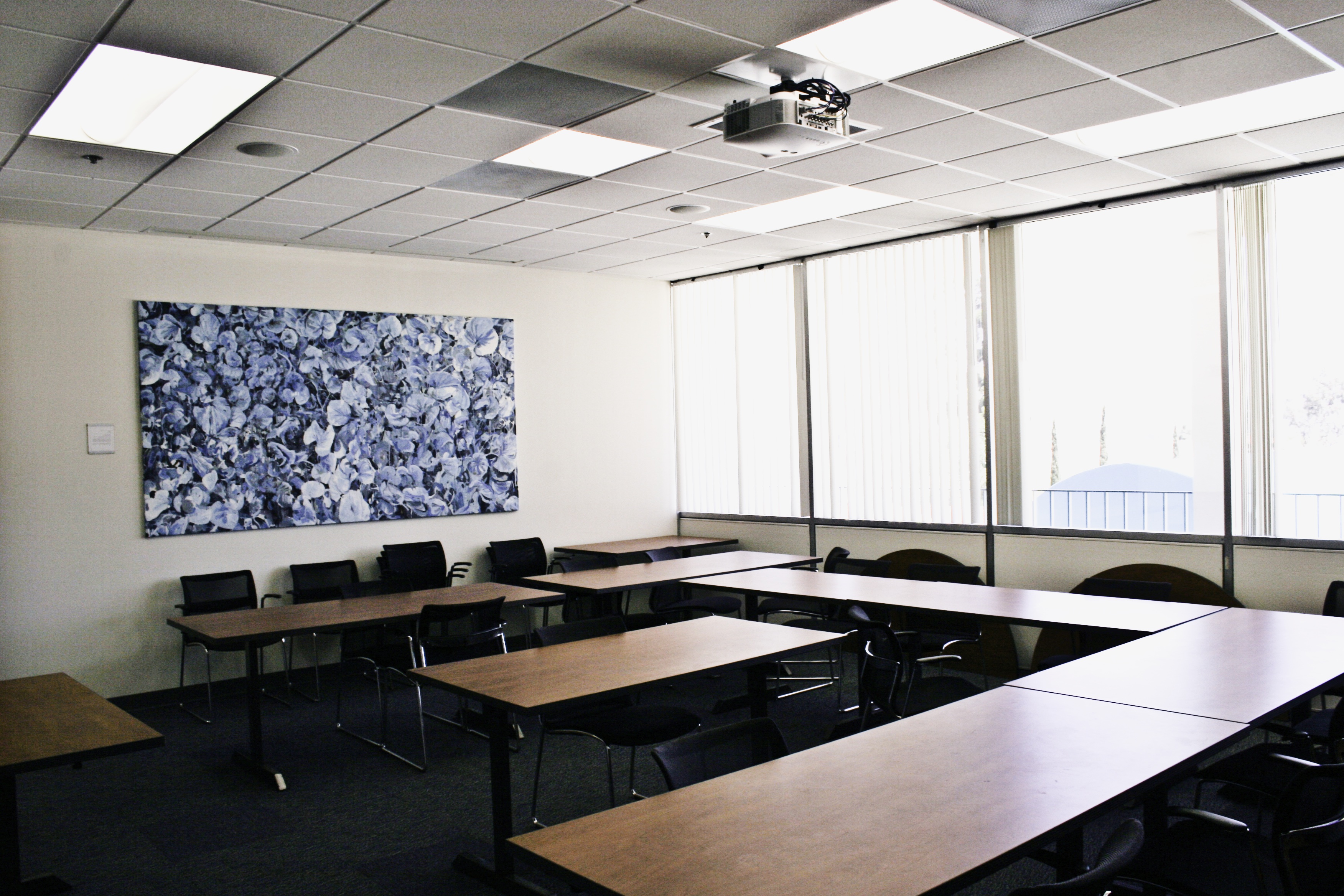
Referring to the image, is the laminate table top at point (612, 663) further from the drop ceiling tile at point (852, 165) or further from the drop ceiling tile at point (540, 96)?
the drop ceiling tile at point (852, 165)

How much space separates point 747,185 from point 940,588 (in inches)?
105

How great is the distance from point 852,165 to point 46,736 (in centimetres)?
455

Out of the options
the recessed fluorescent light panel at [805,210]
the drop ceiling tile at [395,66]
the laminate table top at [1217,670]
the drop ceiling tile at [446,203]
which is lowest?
the laminate table top at [1217,670]

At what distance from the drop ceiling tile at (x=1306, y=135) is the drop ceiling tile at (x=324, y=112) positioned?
427 centimetres

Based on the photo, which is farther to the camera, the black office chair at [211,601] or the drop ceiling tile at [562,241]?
the drop ceiling tile at [562,241]

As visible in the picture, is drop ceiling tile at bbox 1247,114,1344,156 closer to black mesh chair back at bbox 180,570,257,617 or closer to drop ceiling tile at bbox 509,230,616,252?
drop ceiling tile at bbox 509,230,616,252

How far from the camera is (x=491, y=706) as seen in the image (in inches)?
128

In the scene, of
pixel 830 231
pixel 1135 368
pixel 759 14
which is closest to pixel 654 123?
pixel 759 14

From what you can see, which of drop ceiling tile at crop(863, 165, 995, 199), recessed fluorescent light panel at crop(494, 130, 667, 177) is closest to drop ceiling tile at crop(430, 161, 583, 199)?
Answer: recessed fluorescent light panel at crop(494, 130, 667, 177)

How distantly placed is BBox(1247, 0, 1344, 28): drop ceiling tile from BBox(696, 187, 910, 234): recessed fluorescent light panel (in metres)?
2.60

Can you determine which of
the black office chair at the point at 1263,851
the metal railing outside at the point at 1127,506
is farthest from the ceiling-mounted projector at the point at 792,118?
the metal railing outside at the point at 1127,506

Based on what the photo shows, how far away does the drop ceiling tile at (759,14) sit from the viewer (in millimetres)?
3227

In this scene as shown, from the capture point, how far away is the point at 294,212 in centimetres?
587

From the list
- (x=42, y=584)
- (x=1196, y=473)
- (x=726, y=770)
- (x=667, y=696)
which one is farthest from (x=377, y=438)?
(x=1196, y=473)
